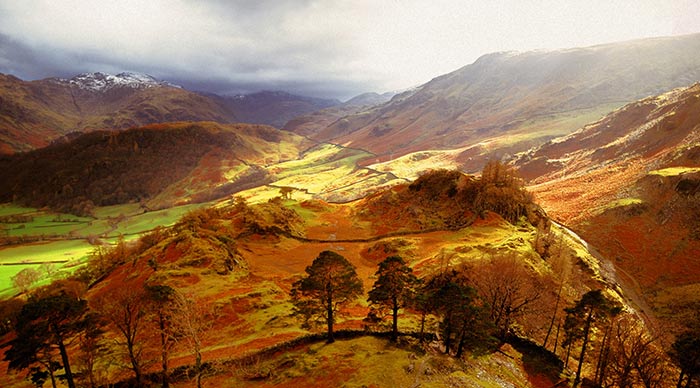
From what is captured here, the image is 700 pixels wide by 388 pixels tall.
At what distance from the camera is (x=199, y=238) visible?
56.1 meters

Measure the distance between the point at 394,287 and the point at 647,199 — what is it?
72233 mm

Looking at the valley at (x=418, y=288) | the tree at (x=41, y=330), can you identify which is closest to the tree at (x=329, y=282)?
the valley at (x=418, y=288)

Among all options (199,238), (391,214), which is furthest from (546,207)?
(199,238)

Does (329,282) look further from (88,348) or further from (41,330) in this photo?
(41,330)

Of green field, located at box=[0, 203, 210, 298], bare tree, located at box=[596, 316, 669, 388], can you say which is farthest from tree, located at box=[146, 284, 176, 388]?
green field, located at box=[0, 203, 210, 298]

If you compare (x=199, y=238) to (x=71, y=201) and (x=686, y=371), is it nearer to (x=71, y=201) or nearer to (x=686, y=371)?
(x=686, y=371)

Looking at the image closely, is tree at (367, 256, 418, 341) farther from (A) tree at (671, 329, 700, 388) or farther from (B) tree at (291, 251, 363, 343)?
(A) tree at (671, 329, 700, 388)

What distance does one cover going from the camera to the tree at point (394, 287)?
30.5 metres

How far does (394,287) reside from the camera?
30.5m

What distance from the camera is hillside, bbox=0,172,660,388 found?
27109mm

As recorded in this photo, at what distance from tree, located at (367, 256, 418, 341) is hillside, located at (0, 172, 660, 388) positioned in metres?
3.92

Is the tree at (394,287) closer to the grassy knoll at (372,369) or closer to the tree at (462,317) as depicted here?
the tree at (462,317)

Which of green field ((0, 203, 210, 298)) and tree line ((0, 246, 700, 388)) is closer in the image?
tree line ((0, 246, 700, 388))

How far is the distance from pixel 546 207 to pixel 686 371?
239 feet
